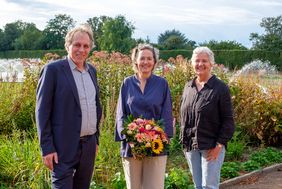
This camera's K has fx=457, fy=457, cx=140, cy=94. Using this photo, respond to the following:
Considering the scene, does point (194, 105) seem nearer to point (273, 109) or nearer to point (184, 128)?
point (184, 128)

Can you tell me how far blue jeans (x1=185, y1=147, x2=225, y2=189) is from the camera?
4.02 meters

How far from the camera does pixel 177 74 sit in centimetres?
835

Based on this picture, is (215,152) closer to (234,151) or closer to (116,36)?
(234,151)

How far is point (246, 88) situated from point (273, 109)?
0.62m

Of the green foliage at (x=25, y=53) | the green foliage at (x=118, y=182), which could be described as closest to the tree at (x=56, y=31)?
the green foliage at (x=25, y=53)

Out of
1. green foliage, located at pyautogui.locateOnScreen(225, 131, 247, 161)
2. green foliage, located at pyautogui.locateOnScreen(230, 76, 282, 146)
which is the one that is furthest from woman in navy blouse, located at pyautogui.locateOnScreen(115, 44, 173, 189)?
green foliage, located at pyautogui.locateOnScreen(230, 76, 282, 146)

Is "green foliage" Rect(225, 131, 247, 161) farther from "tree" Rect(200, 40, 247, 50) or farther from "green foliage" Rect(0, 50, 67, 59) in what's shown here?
"green foliage" Rect(0, 50, 67, 59)

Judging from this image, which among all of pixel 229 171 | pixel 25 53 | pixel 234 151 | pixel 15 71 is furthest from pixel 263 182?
pixel 25 53

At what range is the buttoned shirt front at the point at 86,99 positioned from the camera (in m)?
3.47

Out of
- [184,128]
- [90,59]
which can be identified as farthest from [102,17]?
[184,128]

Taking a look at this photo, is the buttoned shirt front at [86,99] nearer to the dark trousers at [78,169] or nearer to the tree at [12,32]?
the dark trousers at [78,169]

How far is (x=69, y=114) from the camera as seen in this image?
133 inches

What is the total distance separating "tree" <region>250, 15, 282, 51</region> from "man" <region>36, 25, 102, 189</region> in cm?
4084

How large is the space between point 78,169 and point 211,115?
49.3 inches
